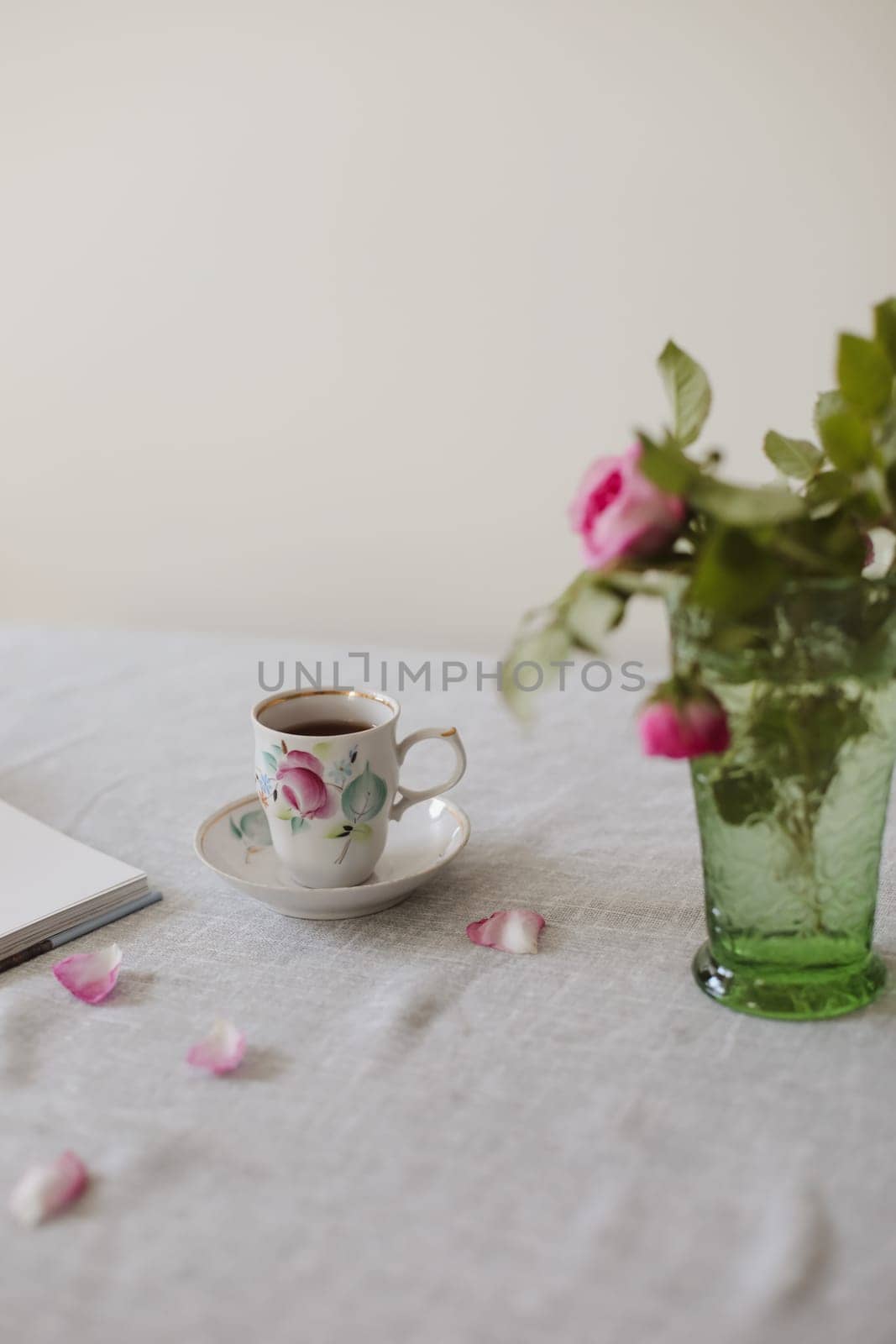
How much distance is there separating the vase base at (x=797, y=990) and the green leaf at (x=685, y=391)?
0.95 feet

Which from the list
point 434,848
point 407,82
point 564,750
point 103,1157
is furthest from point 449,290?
point 103,1157

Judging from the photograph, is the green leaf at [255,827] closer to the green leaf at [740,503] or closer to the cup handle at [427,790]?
the cup handle at [427,790]

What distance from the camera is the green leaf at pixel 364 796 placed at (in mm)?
757

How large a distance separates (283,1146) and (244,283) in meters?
2.08

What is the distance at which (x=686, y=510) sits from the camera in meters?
0.54

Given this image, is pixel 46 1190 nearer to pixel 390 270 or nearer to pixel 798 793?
pixel 798 793

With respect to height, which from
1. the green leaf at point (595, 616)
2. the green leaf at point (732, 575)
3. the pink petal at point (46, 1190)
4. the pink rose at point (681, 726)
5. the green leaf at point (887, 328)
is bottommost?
the pink petal at point (46, 1190)

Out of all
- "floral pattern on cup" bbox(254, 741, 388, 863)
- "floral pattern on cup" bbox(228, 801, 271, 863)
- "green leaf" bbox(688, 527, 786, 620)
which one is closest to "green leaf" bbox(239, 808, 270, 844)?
"floral pattern on cup" bbox(228, 801, 271, 863)

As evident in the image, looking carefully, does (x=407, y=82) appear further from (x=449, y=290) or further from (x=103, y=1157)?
(x=103, y=1157)

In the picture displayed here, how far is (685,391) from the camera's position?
606 mm

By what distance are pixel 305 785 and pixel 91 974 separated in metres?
0.17

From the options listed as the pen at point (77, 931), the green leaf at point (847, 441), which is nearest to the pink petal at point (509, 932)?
the pen at point (77, 931)

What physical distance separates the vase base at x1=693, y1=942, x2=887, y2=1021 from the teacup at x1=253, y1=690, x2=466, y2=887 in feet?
0.81

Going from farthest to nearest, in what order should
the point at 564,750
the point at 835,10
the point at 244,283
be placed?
the point at 244,283 → the point at 835,10 → the point at 564,750
